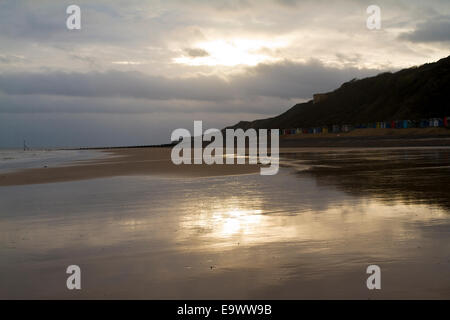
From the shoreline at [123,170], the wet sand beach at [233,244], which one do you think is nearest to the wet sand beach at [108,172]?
the shoreline at [123,170]

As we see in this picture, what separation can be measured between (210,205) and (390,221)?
5080mm

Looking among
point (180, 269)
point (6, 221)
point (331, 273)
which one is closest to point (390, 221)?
point (331, 273)

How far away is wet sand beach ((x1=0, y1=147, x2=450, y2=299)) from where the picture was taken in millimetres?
5582

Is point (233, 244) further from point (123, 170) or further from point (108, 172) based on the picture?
point (123, 170)

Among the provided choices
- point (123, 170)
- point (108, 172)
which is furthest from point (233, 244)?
point (123, 170)

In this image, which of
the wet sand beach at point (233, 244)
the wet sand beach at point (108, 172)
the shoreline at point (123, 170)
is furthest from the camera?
the shoreline at point (123, 170)

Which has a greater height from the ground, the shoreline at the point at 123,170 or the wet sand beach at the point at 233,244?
the shoreline at the point at 123,170

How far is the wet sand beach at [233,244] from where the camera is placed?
5582 millimetres

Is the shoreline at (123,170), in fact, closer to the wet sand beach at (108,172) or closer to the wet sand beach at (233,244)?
the wet sand beach at (108,172)

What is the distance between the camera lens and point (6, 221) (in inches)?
425

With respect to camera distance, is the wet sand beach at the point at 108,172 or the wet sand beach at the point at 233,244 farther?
the wet sand beach at the point at 108,172

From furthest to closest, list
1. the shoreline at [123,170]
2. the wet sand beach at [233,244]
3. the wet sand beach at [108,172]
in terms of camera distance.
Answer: the shoreline at [123,170]
the wet sand beach at [108,172]
the wet sand beach at [233,244]

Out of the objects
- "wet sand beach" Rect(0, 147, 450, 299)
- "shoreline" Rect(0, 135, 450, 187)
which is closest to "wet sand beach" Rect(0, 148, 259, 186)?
"shoreline" Rect(0, 135, 450, 187)
